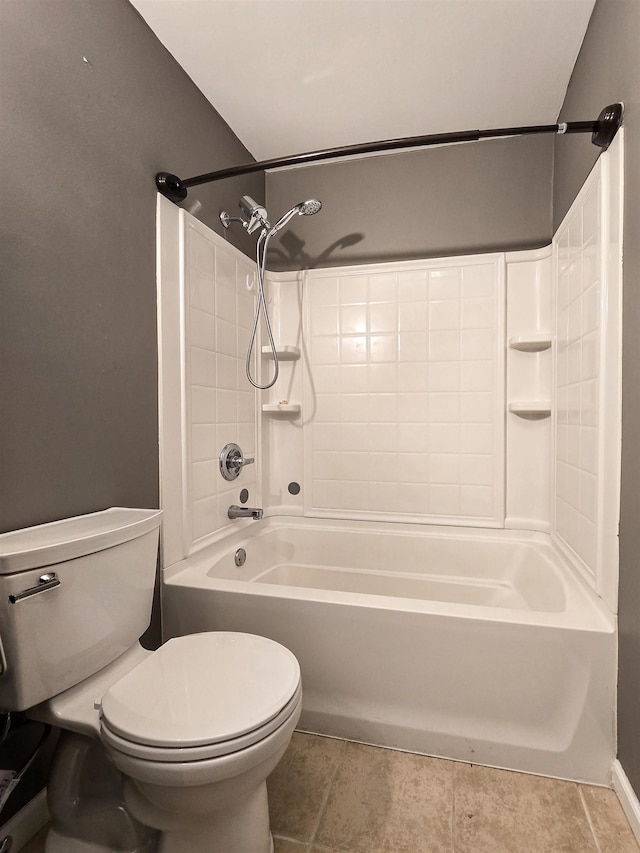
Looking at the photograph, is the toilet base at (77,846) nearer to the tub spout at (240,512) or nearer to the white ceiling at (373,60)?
the tub spout at (240,512)

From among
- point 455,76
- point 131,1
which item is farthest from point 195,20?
point 455,76

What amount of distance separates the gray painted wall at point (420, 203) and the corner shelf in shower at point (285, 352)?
467 millimetres

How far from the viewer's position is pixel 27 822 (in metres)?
1.14

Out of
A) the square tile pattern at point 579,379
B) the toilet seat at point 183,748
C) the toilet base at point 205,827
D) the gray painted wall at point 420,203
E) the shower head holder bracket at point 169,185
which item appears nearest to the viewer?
the toilet seat at point 183,748

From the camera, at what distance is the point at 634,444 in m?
1.17

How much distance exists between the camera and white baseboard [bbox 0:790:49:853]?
1098 mm

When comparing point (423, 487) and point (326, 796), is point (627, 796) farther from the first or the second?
point (423, 487)

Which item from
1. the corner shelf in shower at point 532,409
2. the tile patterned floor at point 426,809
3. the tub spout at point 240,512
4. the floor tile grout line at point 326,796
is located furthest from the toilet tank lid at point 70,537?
the corner shelf in shower at point 532,409

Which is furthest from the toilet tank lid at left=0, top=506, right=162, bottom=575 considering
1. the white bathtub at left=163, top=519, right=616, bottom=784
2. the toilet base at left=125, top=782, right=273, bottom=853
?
the toilet base at left=125, top=782, right=273, bottom=853

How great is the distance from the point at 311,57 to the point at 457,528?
2065 millimetres

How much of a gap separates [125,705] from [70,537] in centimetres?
39

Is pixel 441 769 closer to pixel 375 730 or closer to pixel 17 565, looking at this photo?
pixel 375 730

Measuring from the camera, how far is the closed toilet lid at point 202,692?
2.88 ft

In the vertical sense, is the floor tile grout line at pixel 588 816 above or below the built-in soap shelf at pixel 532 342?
below
